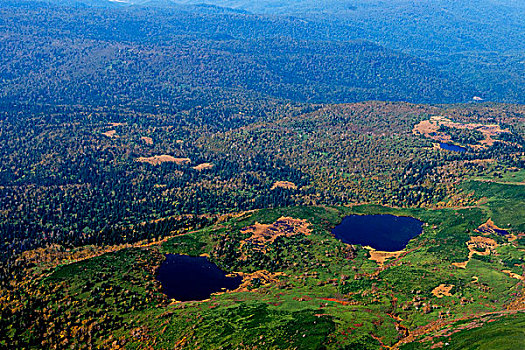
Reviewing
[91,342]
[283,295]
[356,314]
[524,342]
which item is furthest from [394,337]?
[91,342]

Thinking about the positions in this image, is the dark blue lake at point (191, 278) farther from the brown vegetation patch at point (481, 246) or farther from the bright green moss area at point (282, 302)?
the brown vegetation patch at point (481, 246)

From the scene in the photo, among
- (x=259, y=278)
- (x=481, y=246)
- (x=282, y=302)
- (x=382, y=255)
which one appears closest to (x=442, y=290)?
(x=282, y=302)

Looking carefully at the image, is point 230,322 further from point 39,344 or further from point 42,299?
point 42,299

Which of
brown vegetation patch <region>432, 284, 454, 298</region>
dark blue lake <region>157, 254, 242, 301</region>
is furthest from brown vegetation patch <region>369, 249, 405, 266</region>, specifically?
dark blue lake <region>157, 254, 242, 301</region>

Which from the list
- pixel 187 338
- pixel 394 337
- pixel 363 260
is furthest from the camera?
pixel 363 260

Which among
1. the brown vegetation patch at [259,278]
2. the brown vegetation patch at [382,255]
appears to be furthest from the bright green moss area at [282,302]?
the brown vegetation patch at [382,255]

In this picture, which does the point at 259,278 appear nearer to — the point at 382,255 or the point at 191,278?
the point at 191,278

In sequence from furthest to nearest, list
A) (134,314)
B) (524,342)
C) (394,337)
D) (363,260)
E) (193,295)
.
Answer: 1. (363,260)
2. (193,295)
3. (134,314)
4. (394,337)
5. (524,342)
